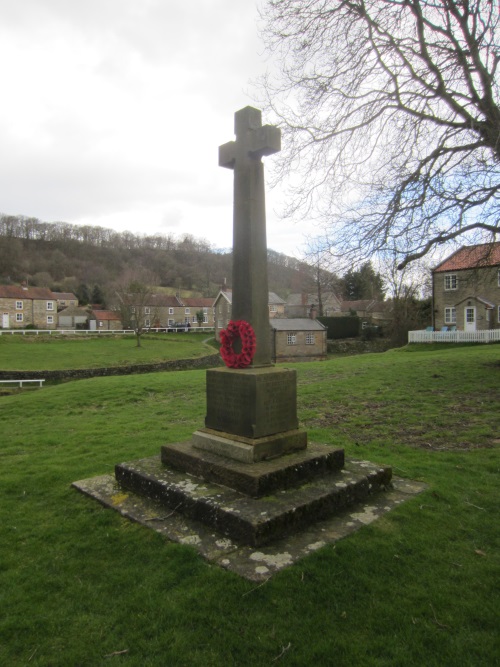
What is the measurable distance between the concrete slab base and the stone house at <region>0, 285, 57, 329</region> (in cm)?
6665

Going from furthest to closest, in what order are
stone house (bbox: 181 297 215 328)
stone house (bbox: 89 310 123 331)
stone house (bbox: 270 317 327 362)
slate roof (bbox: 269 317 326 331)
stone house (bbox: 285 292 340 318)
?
stone house (bbox: 181 297 215 328), stone house (bbox: 285 292 340 318), stone house (bbox: 89 310 123 331), slate roof (bbox: 269 317 326 331), stone house (bbox: 270 317 327 362)

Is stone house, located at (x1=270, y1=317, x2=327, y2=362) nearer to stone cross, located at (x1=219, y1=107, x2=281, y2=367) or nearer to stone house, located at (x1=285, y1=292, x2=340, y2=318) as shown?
stone house, located at (x1=285, y1=292, x2=340, y2=318)

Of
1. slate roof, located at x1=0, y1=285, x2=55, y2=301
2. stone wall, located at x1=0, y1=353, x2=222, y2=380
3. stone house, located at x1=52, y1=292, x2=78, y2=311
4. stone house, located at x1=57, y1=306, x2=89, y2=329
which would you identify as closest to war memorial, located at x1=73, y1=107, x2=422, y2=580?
stone wall, located at x1=0, y1=353, x2=222, y2=380

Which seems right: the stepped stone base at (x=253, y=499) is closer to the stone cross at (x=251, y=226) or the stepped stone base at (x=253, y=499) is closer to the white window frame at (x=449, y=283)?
the stone cross at (x=251, y=226)

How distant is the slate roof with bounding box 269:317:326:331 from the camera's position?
4188cm

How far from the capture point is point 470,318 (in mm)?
37250

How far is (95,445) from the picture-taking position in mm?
7680

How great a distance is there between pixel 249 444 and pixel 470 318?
124 ft

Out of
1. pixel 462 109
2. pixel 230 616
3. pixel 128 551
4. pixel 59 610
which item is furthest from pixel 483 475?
pixel 462 109

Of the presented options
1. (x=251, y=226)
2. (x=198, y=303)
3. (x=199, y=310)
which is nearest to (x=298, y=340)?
(x=251, y=226)

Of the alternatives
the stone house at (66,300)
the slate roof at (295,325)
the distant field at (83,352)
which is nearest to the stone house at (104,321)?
the stone house at (66,300)

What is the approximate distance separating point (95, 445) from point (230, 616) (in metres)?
5.43

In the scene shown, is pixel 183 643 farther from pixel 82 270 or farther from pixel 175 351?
pixel 82 270

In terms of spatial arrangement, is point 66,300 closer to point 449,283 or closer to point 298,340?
point 298,340
